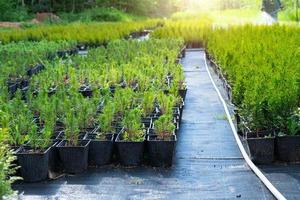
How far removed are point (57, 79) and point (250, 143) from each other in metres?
4.21

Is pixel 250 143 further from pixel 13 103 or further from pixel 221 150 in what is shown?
pixel 13 103

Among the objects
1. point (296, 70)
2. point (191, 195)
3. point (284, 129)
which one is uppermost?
point (296, 70)

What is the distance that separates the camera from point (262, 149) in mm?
4512

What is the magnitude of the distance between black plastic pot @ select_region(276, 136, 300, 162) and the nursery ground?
0.37 metres

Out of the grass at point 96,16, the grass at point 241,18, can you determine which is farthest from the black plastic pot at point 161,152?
the grass at point 96,16

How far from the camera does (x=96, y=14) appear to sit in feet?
121

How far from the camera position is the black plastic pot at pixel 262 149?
4500 mm

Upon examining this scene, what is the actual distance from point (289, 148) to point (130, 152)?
1481mm

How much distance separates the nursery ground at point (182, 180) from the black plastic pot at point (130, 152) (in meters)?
0.10

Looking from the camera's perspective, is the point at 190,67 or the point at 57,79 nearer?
the point at 57,79

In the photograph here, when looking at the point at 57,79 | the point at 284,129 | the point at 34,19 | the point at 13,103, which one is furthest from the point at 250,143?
the point at 34,19

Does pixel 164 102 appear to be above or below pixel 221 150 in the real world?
above

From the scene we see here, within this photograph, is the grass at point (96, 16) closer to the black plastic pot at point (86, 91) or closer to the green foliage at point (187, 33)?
the green foliage at point (187, 33)

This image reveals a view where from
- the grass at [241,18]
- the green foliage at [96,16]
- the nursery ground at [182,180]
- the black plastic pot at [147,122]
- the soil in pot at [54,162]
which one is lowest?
the nursery ground at [182,180]
